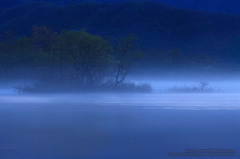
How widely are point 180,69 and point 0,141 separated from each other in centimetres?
2487

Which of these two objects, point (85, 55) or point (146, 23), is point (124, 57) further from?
point (146, 23)

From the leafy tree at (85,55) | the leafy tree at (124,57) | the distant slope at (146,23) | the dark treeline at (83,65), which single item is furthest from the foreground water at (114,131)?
the distant slope at (146,23)

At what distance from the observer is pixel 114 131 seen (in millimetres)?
9930

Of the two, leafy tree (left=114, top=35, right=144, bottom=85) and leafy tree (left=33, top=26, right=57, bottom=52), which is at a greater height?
leafy tree (left=33, top=26, right=57, bottom=52)

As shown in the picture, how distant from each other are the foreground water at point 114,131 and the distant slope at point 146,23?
29.1 meters

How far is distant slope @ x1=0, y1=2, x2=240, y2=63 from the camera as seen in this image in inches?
1811

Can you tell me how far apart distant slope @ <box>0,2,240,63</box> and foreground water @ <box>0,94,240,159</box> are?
2914cm

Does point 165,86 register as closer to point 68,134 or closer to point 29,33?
point 68,134

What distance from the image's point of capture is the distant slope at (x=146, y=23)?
151 feet

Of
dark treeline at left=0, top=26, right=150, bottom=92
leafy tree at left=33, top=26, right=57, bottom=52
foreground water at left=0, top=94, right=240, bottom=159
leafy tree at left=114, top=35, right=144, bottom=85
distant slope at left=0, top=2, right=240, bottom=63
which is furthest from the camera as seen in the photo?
distant slope at left=0, top=2, right=240, bottom=63

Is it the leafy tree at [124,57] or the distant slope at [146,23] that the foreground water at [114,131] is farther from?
the distant slope at [146,23]

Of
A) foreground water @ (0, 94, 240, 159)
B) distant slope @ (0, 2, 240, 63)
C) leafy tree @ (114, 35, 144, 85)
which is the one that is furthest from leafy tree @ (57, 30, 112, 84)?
distant slope @ (0, 2, 240, 63)

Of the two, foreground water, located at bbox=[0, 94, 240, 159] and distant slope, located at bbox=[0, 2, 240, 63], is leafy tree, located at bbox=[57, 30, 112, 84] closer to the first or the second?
foreground water, located at bbox=[0, 94, 240, 159]

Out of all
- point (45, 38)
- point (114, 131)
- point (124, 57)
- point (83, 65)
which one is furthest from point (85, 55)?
point (114, 131)
